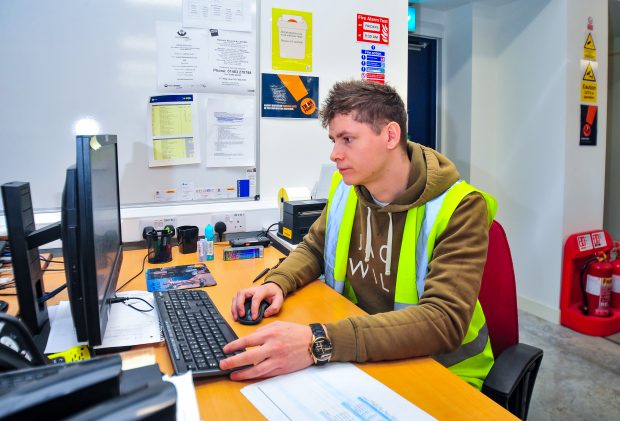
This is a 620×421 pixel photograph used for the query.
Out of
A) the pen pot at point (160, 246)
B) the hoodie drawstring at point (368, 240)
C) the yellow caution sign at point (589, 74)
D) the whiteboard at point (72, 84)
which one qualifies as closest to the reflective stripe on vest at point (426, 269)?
the hoodie drawstring at point (368, 240)

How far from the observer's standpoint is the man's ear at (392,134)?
4.53 feet

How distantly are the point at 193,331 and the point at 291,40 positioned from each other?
5.73 ft

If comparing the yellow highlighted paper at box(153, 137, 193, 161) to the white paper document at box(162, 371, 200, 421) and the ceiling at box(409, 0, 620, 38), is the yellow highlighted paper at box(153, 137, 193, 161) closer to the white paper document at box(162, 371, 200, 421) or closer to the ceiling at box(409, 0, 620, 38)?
the white paper document at box(162, 371, 200, 421)

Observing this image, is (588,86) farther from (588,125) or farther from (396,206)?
(396,206)

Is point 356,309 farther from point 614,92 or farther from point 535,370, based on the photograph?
point 614,92

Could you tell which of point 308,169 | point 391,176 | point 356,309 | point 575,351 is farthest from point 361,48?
point 575,351

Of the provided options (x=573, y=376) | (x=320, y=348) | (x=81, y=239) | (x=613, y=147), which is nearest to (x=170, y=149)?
(x=81, y=239)

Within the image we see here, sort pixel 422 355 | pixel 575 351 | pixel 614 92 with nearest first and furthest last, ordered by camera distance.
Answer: pixel 422 355, pixel 575 351, pixel 614 92

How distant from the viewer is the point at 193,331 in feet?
3.55

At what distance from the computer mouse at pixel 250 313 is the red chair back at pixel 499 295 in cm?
64

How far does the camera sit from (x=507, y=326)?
4.27 feet

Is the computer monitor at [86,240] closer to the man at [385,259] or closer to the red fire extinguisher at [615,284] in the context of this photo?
the man at [385,259]

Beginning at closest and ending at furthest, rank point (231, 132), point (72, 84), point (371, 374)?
1. point (371, 374)
2. point (72, 84)
3. point (231, 132)

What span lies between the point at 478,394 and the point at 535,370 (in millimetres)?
445
